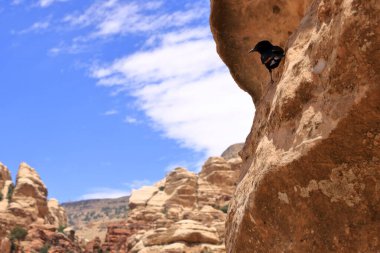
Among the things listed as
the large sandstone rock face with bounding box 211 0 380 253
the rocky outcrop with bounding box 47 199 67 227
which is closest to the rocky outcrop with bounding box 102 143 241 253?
the rocky outcrop with bounding box 47 199 67 227

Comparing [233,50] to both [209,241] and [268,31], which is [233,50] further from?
[209,241]

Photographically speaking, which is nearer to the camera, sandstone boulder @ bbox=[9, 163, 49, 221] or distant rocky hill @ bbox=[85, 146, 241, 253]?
distant rocky hill @ bbox=[85, 146, 241, 253]

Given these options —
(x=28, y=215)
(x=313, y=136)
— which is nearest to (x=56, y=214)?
(x=28, y=215)

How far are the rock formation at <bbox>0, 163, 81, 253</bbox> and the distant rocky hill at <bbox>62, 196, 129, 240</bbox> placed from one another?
30.2 meters

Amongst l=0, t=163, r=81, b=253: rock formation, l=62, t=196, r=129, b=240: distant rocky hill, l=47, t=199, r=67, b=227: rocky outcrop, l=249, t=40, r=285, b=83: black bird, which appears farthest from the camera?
l=62, t=196, r=129, b=240: distant rocky hill

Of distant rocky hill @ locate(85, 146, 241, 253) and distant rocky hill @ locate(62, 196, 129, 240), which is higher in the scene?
distant rocky hill @ locate(62, 196, 129, 240)

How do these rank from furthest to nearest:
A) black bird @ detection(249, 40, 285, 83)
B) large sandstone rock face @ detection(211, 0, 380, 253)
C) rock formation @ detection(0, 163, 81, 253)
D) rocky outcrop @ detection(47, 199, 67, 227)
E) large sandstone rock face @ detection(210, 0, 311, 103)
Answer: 1. rocky outcrop @ detection(47, 199, 67, 227)
2. rock formation @ detection(0, 163, 81, 253)
3. large sandstone rock face @ detection(210, 0, 311, 103)
4. black bird @ detection(249, 40, 285, 83)
5. large sandstone rock face @ detection(211, 0, 380, 253)

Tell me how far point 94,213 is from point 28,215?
73.0m

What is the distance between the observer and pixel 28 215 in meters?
60.8

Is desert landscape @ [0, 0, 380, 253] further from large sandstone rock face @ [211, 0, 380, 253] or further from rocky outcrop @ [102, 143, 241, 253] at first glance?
rocky outcrop @ [102, 143, 241, 253]

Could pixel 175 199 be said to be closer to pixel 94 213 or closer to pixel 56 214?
pixel 56 214

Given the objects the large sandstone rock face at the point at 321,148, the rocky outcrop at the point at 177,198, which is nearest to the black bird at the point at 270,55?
the large sandstone rock face at the point at 321,148

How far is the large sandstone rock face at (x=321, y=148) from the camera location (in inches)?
143

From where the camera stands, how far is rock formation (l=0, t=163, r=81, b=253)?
184 feet
